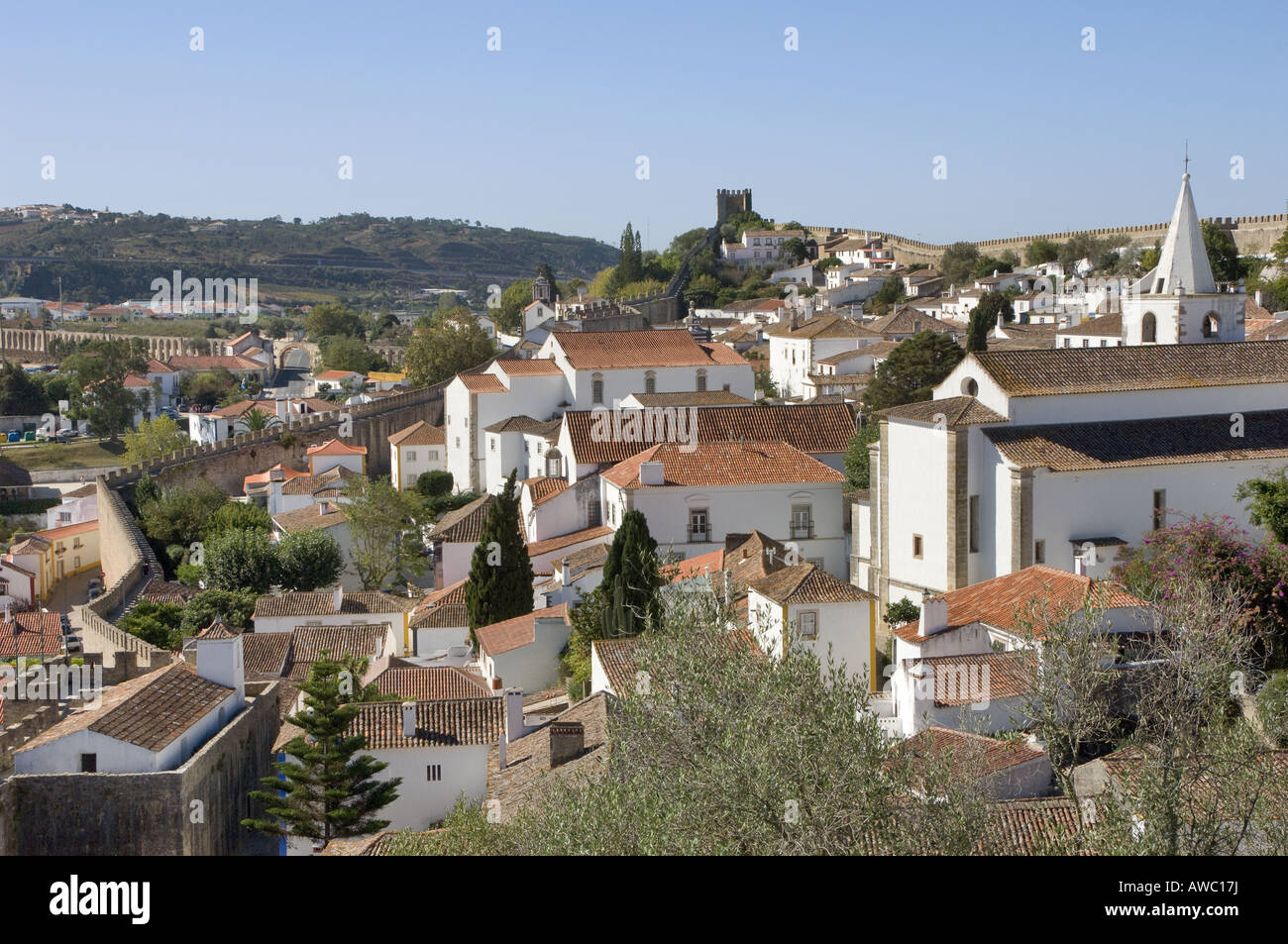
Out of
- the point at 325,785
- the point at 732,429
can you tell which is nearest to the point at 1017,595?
the point at 325,785

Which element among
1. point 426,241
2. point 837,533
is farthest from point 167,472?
point 426,241

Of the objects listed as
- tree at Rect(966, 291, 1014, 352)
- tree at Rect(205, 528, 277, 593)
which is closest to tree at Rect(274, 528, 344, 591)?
tree at Rect(205, 528, 277, 593)

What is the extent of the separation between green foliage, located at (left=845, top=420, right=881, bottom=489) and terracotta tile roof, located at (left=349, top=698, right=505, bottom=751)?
43.0 ft

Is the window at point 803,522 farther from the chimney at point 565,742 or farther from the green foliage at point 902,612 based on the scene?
the chimney at point 565,742

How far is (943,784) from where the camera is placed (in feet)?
30.0

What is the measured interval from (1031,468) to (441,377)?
128 feet

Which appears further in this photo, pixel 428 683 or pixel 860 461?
pixel 860 461

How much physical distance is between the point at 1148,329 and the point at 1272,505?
880 centimetres

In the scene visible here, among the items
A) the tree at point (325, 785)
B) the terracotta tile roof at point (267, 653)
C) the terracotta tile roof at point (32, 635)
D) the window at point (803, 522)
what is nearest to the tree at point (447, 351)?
the terracotta tile roof at point (32, 635)

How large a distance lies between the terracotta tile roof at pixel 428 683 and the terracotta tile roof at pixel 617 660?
2.55 meters

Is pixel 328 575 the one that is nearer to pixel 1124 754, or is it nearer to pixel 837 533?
pixel 837 533

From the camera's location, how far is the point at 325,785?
612 inches

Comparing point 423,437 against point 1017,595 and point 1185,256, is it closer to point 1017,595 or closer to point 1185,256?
point 1185,256

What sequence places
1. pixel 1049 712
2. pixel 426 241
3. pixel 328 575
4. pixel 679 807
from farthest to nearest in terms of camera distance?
pixel 426 241, pixel 328 575, pixel 1049 712, pixel 679 807
